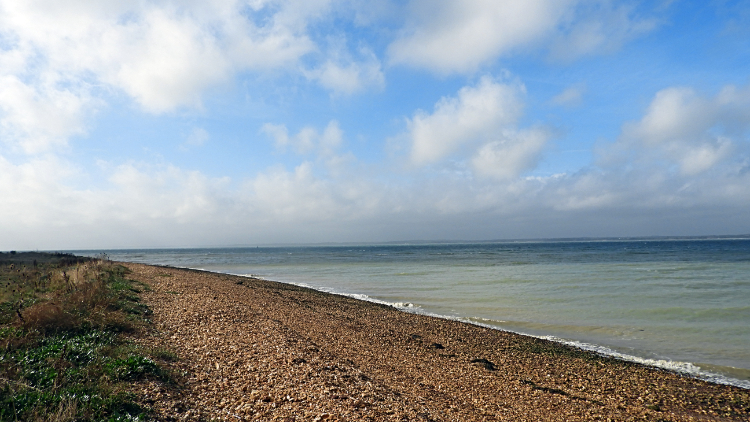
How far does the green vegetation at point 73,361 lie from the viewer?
505 cm

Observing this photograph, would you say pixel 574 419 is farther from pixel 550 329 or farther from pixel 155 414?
pixel 550 329

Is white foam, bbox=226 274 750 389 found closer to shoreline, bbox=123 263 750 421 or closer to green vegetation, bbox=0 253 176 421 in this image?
shoreline, bbox=123 263 750 421

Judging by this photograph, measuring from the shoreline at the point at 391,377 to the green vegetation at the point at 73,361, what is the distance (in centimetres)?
56

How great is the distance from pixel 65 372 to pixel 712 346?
17.3 meters

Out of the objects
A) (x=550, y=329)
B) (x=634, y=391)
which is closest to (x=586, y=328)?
(x=550, y=329)

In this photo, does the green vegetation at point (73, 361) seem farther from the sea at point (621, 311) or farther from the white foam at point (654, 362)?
the sea at point (621, 311)

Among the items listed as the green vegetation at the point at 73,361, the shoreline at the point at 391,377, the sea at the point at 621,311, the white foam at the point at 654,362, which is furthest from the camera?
the sea at the point at 621,311

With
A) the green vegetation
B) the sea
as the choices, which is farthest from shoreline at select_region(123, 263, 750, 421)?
the sea

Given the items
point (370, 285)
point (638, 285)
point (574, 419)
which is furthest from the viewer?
point (370, 285)

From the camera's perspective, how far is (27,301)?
35.0ft

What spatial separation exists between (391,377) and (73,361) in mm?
5838

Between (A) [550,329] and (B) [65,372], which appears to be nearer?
(B) [65,372]

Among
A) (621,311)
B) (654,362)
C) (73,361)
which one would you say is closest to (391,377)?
(73,361)

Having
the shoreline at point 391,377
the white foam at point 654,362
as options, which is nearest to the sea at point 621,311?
the white foam at point 654,362
